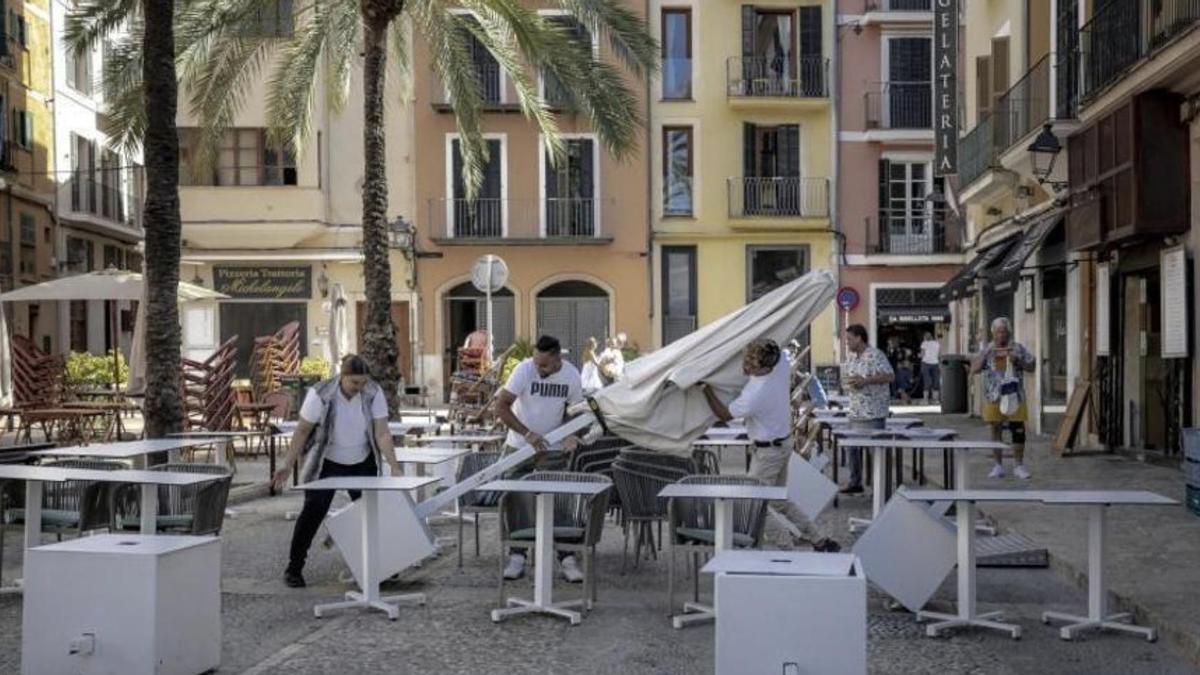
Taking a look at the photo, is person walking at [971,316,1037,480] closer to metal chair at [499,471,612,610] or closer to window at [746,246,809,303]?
metal chair at [499,471,612,610]

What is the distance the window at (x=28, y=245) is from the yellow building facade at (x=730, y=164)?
1613 centimetres

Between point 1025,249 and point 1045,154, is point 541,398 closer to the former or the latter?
A: point 1045,154

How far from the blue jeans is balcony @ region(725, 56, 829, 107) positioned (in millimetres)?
23427

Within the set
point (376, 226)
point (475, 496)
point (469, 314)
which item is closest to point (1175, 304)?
point (475, 496)

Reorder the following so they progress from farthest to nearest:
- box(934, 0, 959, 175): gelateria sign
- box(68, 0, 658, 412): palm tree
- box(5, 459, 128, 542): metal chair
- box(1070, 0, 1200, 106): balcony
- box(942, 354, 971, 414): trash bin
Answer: box(942, 354, 971, 414): trash bin → box(934, 0, 959, 175): gelateria sign → box(68, 0, 658, 412): palm tree → box(1070, 0, 1200, 106): balcony → box(5, 459, 128, 542): metal chair

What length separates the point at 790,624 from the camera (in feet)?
19.4

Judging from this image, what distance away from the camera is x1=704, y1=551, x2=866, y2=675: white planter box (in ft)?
19.3

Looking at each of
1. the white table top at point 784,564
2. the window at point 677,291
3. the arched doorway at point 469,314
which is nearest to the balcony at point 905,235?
the window at point 677,291

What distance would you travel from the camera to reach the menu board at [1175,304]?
14898mm

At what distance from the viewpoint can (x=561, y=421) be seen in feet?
34.2

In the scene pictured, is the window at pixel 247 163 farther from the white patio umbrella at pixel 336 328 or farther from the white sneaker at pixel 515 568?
the white sneaker at pixel 515 568

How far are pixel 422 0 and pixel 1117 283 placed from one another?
1062 cm

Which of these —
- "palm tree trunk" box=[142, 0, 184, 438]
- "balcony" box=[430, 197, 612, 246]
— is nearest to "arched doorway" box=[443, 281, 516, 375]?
"balcony" box=[430, 197, 612, 246]

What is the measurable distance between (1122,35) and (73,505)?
41.5 ft
